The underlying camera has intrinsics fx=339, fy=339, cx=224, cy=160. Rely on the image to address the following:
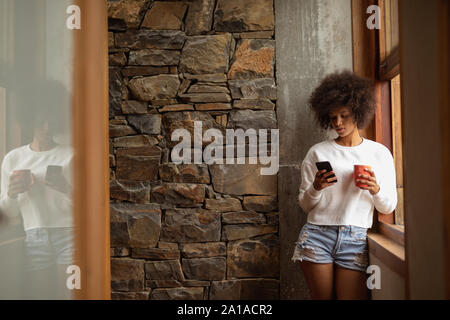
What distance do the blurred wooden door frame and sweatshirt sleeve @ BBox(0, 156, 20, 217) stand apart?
137 mm

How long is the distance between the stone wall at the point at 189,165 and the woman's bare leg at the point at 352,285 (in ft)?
2.09

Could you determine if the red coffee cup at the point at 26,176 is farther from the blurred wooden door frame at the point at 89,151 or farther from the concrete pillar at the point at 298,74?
the concrete pillar at the point at 298,74

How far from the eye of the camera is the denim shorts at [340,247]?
6.04 feet

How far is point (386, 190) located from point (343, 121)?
17.9 inches

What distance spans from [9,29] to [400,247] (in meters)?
1.89

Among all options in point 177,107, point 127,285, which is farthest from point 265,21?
point 127,285

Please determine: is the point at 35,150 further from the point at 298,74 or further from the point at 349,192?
the point at 298,74

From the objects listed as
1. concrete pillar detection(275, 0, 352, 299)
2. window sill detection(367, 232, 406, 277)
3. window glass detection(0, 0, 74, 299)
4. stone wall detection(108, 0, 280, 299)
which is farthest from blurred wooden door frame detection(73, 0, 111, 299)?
concrete pillar detection(275, 0, 352, 299)

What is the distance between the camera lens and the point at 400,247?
5.83 feet

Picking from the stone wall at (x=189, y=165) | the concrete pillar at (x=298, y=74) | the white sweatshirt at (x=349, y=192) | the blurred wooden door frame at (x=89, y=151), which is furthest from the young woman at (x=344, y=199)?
the blurred wooden door frame at (x=89, y=151)

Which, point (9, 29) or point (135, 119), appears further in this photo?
point (135, 119)
